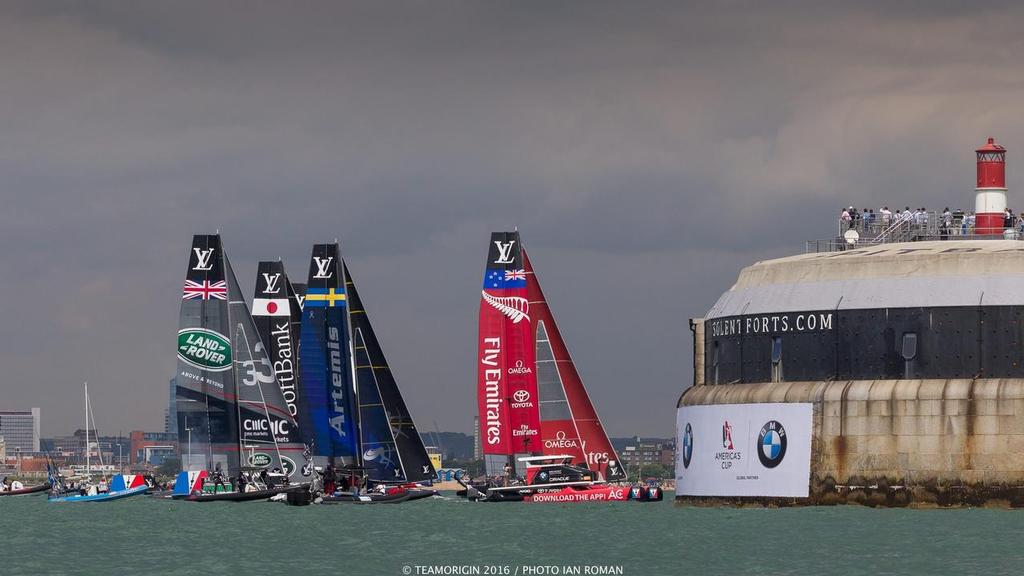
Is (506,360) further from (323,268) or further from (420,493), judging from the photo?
(323,268)

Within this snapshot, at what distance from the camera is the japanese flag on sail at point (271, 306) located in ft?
391

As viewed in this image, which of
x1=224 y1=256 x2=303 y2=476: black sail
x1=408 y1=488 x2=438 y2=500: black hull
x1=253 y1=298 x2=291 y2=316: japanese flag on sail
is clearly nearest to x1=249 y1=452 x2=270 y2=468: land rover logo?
x1=224 y1=256 x2=303 y2=476: black sail

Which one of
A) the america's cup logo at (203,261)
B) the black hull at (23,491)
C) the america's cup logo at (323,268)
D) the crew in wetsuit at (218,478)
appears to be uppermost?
the america's cup logo at (203,261)

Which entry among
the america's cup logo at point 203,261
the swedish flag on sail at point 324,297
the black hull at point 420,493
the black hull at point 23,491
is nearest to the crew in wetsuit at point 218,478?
the america's cup logo at point 203,261

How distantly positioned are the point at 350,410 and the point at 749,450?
81.5 ft

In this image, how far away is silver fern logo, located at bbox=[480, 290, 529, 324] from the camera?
100875mm

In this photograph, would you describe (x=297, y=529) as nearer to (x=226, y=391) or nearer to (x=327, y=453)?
(x=327, y=453)

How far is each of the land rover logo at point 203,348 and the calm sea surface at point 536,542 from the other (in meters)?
12.7

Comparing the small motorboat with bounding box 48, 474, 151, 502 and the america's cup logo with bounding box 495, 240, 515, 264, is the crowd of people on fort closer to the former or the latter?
the america's cup logo with bounding box 495, 240, 515, 264

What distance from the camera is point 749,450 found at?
272ft

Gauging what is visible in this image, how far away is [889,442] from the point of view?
3088 inches

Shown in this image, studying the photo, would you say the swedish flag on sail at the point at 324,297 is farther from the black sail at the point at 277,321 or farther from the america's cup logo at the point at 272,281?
the america's cup logo at the point at 272,281

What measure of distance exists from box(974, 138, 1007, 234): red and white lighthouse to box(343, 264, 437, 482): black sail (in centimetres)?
2950

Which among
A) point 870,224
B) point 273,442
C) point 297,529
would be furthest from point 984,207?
point 273,442
